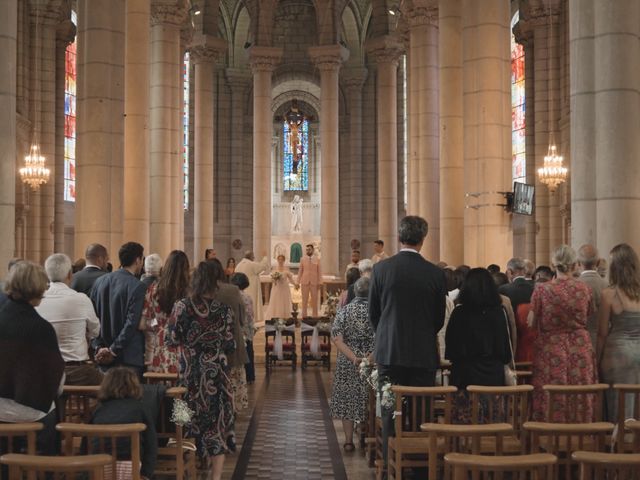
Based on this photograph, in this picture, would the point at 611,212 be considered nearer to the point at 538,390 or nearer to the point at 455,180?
the point at 538,390

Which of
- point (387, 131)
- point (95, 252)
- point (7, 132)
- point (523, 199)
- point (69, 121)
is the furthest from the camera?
point (387, 131)

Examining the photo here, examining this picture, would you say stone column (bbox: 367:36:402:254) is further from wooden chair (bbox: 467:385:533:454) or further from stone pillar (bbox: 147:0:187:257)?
wooden chair (bbox: 467:385:533:454)

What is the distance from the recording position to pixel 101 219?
14.8m

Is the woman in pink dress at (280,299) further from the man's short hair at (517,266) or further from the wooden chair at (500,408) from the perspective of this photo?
the wooden chair at (500,408)

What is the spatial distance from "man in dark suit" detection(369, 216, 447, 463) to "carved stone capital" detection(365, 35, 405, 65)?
26220mm

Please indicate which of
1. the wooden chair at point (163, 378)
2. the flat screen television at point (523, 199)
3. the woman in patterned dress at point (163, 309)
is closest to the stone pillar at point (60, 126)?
the flat screen television at point (523, 199)

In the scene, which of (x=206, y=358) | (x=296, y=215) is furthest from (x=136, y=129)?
(x=296, y=215)

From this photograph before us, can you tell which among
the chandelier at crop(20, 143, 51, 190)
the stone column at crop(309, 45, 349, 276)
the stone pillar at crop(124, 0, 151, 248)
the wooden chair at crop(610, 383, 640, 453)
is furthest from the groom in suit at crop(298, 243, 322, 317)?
the wooden chair at crop(610, 383, 640, 453)

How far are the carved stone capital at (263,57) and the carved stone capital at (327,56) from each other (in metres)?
1.33

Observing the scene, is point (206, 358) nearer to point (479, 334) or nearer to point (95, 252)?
point (479, 334)

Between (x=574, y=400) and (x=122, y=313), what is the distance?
416 cm

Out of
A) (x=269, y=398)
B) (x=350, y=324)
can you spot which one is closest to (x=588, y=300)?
(x=350, y=324)

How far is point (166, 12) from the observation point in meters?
24.4

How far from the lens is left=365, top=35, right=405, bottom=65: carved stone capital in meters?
32.2
